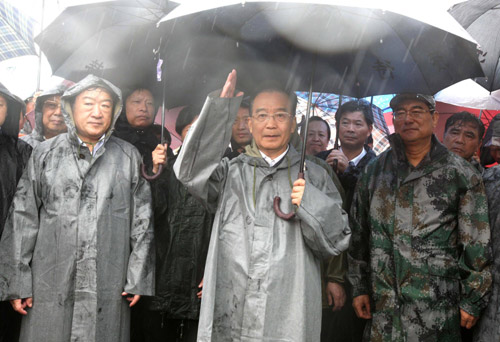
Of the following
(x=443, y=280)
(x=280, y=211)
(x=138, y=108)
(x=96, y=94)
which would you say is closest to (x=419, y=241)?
(x=443, y=280)

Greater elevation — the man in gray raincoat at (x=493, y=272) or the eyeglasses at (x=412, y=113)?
the eyeglasses at (x=412, y=113)

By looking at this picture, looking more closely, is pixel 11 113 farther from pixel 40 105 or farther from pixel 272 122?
pixel 272 122

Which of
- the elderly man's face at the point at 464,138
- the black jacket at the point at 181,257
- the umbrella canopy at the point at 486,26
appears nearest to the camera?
the black jacket at the point at 181,257

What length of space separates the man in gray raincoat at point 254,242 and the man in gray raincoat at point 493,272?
1.19 meters

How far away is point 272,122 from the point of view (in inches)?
142

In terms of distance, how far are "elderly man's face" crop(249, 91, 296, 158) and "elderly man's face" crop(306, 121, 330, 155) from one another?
209 centimetres

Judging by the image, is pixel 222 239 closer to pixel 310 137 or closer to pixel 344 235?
pixel 344 235

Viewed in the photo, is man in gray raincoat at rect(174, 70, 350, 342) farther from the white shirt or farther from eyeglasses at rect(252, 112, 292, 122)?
the white shirt

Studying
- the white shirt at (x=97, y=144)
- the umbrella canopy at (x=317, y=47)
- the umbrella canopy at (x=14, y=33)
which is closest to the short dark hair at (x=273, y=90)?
the umbrella canopy at (x=317, y=47)

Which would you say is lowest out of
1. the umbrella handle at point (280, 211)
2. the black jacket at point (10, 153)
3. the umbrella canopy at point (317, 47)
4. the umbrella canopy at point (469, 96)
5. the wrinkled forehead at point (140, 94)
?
the umbrella handle at point (280, 211)

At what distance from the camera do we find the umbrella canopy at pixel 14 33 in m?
5.33

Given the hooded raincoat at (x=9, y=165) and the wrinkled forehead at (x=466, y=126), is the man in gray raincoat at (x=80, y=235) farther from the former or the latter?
the wrinkled forehead at (x=466, y=126)

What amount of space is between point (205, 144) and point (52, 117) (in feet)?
7.24

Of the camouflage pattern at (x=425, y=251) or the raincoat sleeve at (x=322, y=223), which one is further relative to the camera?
the camouflage pattern at (x=425, y=251)
